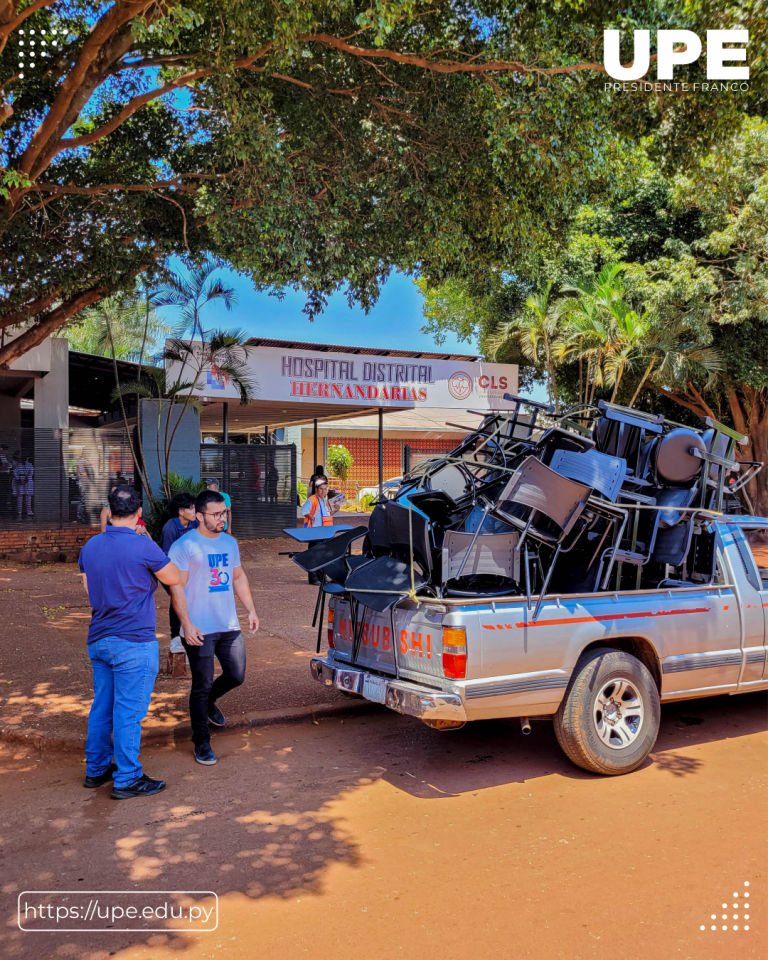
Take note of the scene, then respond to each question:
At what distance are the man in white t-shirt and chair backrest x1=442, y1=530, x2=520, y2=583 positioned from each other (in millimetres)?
1465

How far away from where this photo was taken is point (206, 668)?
5.45 metres

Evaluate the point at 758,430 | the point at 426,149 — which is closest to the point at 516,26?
the point at 426,149

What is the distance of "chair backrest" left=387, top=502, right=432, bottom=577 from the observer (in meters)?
5.32

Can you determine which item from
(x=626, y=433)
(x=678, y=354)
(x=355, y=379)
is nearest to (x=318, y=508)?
(x=626, y=433)

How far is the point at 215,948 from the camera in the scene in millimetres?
3309

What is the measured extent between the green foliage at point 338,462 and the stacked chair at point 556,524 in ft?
81.1

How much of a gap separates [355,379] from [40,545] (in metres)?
7.73

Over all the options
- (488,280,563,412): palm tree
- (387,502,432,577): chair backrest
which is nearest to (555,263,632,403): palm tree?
(488,280,563,412): palm tree

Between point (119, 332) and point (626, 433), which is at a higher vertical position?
point (119, 332)

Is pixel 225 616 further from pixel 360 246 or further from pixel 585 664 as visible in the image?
pixel 360 246

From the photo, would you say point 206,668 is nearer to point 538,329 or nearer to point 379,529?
point 379,529

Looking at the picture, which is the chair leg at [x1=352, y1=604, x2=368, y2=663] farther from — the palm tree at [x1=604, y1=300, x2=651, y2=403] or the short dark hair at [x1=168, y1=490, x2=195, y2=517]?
the palm tree at [x1=604, y1=300, x2=651, y2=403]

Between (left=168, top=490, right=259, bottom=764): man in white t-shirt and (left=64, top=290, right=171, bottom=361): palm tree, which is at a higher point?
(left=64, top=290, right=171, bottom=361): palm tree

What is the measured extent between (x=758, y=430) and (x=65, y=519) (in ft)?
61.3
